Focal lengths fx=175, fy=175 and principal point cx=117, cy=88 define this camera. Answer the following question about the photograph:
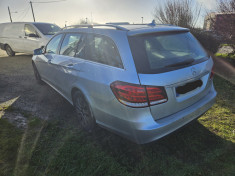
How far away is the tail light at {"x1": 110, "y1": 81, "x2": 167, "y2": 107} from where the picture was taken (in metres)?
1.86

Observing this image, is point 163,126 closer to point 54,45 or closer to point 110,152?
point 110,152

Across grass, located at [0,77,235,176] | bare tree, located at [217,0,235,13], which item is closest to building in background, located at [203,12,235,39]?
bare tree, located at [217,0,235,13]

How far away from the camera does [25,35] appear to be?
8688 mm

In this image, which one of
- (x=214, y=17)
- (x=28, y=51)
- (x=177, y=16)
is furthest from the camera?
(x=177, y=16)

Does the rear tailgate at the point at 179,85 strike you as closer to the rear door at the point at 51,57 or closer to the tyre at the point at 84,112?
the tyre at the point at 84,112

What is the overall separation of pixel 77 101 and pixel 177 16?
30.9 ft

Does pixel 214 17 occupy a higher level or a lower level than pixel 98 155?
higher

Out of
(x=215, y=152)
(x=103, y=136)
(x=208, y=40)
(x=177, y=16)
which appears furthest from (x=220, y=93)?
(x=177, y=16)

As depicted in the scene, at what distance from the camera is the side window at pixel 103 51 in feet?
6.98

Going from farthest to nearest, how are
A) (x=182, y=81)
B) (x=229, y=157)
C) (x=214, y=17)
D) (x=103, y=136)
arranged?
(x=214, y=17) < (x=103, y=136) < (x=229, y=157) < (x=182, y=81)

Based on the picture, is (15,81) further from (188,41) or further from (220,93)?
(220,93)

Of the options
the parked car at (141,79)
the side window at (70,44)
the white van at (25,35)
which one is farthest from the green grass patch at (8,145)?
the white van at (25,35)

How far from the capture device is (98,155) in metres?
2.41

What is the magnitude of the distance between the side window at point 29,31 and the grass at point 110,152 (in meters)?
5.96
